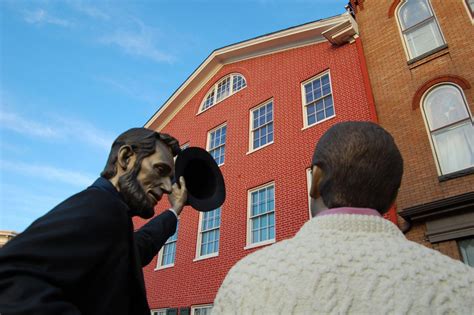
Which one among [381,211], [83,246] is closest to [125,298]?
[83,246]

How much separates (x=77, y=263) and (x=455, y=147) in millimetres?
8548

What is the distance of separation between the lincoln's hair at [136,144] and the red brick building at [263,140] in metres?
7.89

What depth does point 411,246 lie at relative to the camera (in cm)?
111

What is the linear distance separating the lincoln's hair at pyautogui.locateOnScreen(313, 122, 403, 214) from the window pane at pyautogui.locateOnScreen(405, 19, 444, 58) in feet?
30.8

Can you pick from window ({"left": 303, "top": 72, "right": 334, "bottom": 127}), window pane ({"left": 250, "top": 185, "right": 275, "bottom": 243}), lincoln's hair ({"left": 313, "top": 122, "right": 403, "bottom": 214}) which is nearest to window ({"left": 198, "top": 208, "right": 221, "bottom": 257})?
window pane ({"left": 250, "top": 185, "right": 275, "bottom": 243})

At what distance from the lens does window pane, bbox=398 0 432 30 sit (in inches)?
375

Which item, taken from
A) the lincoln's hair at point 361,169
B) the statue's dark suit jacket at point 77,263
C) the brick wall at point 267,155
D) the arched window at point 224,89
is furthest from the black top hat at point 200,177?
the arched window at point 224,89

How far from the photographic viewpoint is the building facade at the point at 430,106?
6.82 metres

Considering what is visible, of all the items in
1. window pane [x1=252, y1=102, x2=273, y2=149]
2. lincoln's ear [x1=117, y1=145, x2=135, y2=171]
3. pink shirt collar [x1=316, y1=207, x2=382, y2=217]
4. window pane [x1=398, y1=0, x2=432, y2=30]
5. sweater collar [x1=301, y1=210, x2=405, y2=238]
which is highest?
window pane [x1=398, y1=0, x2=432, y2=30]

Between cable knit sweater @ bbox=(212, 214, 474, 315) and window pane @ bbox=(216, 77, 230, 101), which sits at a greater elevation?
window pane @ bbox=(216, 77, 230, 101)

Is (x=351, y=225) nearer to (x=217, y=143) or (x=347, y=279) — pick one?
(x=347, y=279)

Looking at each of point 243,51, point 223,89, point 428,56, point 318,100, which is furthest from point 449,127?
point 223,89

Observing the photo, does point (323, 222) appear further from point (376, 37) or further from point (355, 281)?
point (376, 37)

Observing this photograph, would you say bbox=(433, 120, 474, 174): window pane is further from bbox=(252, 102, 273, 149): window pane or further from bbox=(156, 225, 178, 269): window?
bbox=(156, 225, 178, 269): window
